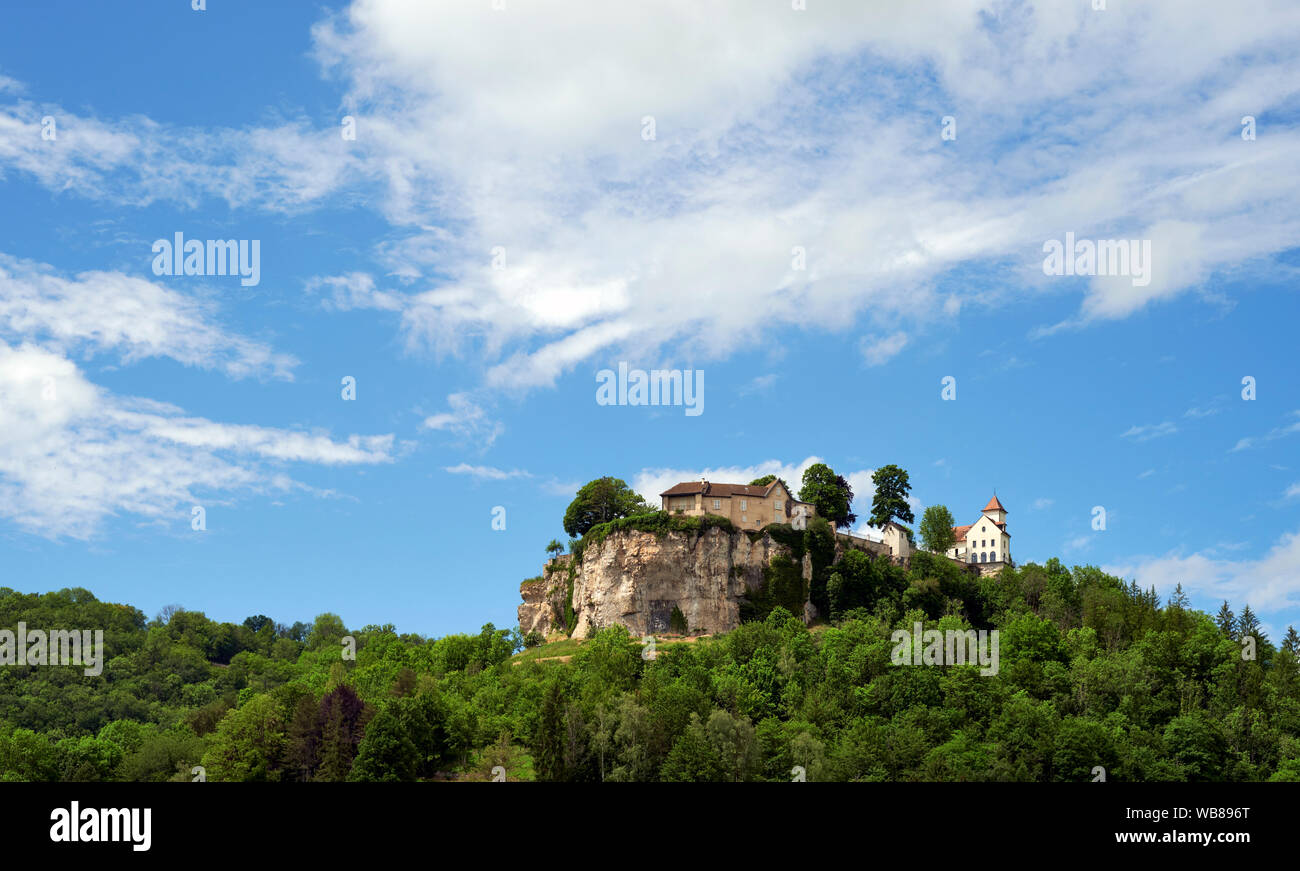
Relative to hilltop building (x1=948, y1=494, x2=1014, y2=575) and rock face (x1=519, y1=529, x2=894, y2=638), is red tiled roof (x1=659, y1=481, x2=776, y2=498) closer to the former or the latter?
rock face (x1=519, y1=529, x2=894, y2=638)

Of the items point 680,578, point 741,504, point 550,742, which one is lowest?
point 550,742

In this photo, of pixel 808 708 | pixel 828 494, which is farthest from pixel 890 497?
pixel 808 708

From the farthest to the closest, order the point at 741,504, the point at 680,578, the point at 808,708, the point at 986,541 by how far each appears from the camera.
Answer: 1. the point at 986,541
2. the point at 741,504
3. the point at 680,578
4. the point at 808,708

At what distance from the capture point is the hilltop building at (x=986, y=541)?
139 meters

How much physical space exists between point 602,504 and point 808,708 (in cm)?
3912

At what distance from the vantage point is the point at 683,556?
11725cm

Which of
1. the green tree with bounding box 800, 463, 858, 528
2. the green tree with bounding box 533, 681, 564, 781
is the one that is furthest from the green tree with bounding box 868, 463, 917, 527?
the green tree with bounding box 533, 681, 564, 781

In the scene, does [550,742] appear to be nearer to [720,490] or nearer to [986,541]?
[720,490]

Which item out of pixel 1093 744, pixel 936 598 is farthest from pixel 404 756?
pixel 936 598

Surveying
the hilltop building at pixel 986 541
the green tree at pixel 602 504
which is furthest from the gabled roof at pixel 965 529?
the green tree at pixel 602 504

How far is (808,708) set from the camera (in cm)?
9194

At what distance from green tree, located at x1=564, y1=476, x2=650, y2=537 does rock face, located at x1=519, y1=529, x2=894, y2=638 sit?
20.3 feet

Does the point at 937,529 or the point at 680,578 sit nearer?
the point at 680,578
